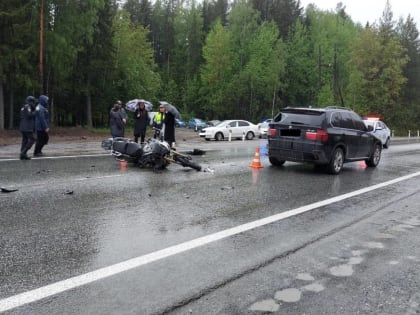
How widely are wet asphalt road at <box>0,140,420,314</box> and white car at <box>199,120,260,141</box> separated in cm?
2008

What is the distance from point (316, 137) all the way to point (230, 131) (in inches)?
739

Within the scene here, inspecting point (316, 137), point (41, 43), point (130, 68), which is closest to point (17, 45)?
point (41, 43)

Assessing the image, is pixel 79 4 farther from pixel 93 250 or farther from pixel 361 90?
pixel 361 90

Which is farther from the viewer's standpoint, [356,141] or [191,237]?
[356,141]

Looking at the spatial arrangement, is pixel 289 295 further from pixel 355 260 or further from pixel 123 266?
pixel 123 266

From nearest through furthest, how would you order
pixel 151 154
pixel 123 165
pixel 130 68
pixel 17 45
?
pixel 151 154 < pixel 123 165 < pixel 17 45 < pixel 130 68

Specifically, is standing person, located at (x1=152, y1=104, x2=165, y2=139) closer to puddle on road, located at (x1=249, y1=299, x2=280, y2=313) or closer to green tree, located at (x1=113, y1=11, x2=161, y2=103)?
puddle on road, located at (x1=249, y1=299, x2=280, y2=313)

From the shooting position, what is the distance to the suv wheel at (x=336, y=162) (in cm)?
1232

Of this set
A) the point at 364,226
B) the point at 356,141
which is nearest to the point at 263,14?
the point at 356,141

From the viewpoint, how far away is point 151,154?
11930mm

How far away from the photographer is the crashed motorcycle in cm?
1195

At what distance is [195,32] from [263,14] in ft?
43.2

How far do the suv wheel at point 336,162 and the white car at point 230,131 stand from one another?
17.6 metres

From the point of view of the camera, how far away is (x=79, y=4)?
35.9 meters
